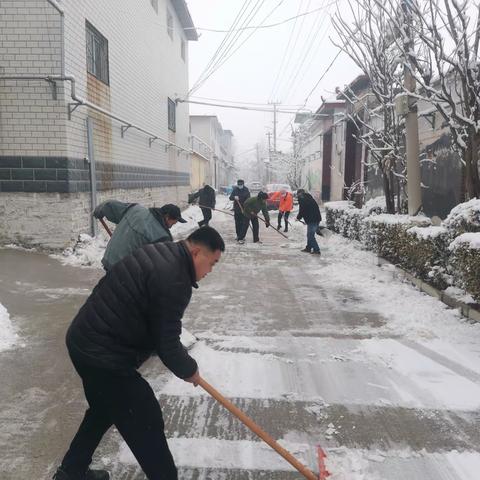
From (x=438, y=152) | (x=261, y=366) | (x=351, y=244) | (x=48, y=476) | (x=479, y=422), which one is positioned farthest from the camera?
(x=351, y=244)

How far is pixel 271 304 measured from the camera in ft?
21.0

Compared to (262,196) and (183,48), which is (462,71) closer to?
(262,196)

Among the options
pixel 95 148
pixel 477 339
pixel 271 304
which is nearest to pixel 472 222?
pixel 477 339

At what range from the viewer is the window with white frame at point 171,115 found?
19.3 meters

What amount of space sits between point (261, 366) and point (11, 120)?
6768 mm

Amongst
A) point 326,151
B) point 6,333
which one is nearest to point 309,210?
point 6,333

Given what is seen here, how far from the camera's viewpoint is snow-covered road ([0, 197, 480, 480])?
113 inches

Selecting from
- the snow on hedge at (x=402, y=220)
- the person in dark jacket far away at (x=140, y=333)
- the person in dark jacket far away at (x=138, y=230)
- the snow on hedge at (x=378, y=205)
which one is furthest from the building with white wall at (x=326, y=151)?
the person in dark jacket far away at (x=140, y=333)

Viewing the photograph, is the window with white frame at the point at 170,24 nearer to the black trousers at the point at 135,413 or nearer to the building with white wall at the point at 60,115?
the building with white wall at the point at 60,115

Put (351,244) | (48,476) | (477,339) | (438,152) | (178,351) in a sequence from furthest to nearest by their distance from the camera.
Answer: (351,244) → (438,152) → (477,339) → (48,476) → (178,351)

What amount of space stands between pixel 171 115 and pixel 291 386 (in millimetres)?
17521

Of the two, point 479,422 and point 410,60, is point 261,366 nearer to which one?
point 479,422

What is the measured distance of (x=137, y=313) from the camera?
6.82ft

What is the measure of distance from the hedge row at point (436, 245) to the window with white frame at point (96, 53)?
678 centimetres
